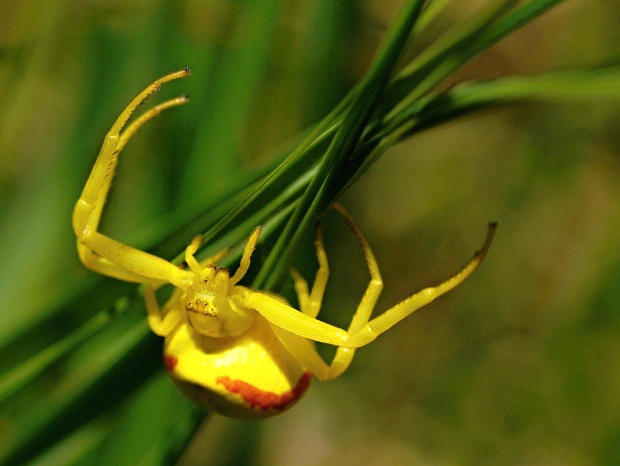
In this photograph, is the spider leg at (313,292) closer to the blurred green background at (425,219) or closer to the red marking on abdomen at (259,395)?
the red marking on abdomen at (259,395)

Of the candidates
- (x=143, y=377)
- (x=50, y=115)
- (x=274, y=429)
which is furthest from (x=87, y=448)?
(x=274, y=429)

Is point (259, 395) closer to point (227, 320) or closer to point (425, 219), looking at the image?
point (227, 320)

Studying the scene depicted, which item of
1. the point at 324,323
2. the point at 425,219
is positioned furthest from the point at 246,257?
the point at 425,219

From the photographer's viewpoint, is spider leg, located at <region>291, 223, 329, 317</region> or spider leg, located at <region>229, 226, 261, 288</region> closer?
spider leg, located at <region>229, 226, 261, 288</region>

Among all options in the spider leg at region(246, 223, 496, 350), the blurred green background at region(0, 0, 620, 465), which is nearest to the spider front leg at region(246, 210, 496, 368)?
the spider leg at region(246, 223, 496, 350)

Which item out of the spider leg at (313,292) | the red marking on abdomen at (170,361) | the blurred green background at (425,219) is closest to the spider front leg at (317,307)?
the spider leg at (313,292)

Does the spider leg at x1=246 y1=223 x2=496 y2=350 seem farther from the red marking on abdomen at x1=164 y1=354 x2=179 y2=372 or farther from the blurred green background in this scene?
the blurred green background
